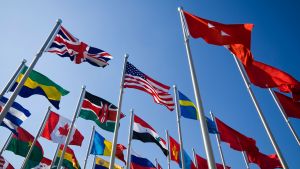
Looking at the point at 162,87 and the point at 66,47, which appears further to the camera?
the point at 162,87

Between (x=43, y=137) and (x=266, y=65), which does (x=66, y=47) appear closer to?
(x=43, y=137)

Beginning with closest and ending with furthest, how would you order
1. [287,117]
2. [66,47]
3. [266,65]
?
[266,65] < [66,47] < [287,117]

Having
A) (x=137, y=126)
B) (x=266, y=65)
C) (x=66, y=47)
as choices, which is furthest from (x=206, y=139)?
(x=137, y=126)

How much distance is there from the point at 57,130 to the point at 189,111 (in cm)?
942

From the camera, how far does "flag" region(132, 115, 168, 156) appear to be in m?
17.1

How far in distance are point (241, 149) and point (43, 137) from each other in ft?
44.8

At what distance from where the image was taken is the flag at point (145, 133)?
1711cm

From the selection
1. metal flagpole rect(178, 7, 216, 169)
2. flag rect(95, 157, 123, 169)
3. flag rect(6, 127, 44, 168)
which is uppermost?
flag rect(95, 157, 123, 169)

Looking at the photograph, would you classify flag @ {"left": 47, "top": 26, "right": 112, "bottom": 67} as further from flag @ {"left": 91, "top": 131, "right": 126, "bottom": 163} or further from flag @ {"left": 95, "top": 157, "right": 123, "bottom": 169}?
flag @ {"left": 95, "top": 157, "right": 123, "bottom": 169}

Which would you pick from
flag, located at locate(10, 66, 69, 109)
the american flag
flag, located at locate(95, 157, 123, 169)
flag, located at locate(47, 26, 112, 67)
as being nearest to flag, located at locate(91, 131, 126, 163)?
flag, located at locate(95, 157, 123, 169)

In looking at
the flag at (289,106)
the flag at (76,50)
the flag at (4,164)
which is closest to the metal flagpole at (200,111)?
the flag at (76,50)

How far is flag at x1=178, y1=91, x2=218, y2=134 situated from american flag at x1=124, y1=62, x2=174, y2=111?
2841mm

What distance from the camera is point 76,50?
13.0 metres

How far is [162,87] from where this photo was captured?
14.1 metres
